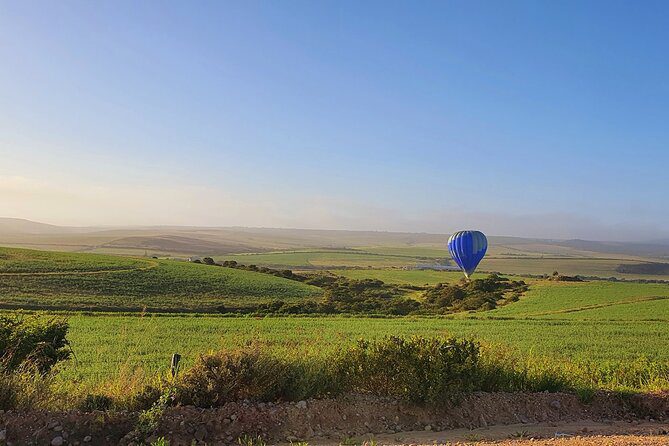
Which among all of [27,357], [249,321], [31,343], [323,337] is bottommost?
[249,321]

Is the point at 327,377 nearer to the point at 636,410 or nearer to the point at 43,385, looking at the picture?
the point at 43,385

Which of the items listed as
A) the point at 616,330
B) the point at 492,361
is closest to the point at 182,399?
the point at 492,361

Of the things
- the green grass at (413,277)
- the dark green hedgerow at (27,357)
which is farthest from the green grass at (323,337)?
the green grass at (413,277)

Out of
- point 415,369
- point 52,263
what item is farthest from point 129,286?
point 415,369

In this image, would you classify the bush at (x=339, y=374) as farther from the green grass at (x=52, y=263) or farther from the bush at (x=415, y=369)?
the green grass at (x=52, y=263)

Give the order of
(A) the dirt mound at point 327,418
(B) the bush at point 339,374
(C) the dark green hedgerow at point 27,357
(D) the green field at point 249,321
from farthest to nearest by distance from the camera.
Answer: (D) the green field at point 249,321 → (B) the bush at point 339,374 → (C) the dark green hedgerow at point 27,357 → (A) the dirt mound at point 327,418

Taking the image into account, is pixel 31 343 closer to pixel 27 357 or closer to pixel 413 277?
pixel 27 357
